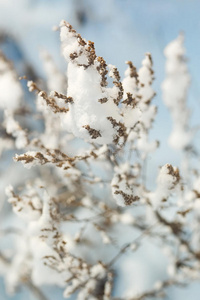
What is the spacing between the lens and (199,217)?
418cm

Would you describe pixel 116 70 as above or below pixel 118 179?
→ above

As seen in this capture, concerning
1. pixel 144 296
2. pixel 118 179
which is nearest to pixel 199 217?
pixel 144 296

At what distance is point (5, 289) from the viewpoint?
22.7 ft

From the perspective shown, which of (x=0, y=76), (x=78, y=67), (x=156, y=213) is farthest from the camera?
(x=0, y=76)

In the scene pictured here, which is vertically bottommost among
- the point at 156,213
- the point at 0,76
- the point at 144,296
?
the point at 144,296

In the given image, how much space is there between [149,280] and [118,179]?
18.4 ft

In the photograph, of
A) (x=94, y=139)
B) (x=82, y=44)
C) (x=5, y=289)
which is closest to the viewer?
(x=82, y=44)

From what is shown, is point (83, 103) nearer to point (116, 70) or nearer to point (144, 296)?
point (116, 70)

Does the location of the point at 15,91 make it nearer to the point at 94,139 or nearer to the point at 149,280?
the point at 94,139

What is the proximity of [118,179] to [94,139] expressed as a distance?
1.26 ft

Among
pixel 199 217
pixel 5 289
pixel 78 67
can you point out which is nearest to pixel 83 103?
pixel 78 67

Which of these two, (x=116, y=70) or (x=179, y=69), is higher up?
(x=179, y=69)

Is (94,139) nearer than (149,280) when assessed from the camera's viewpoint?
Yes

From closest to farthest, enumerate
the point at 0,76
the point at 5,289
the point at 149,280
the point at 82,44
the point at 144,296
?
the point at 82,44, the point at 144,296, the point at 0,76, the point at 149,280, the point at 5,289
